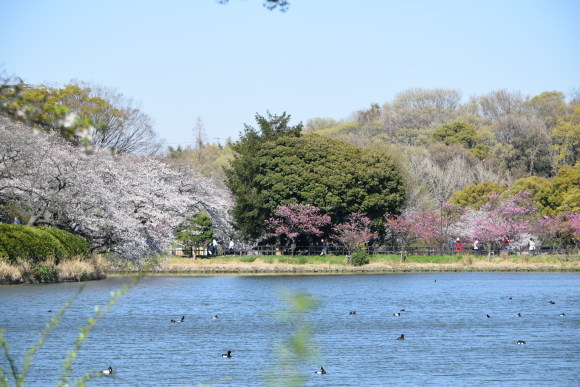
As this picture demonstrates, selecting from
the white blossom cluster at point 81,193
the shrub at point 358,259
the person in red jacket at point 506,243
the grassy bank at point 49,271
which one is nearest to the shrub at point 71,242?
the grassy bank at point 49,271

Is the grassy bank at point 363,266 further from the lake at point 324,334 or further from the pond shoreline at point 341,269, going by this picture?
the lake at point 324,334

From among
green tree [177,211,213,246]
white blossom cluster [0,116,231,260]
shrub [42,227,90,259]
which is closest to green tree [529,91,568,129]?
green tree [177,211,213,246]

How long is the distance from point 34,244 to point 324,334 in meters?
15.5

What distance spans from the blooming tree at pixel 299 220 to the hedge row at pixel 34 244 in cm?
1882

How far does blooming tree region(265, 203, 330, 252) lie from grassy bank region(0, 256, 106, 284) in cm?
1691

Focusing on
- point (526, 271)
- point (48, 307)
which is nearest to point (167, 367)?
point (48, 307)

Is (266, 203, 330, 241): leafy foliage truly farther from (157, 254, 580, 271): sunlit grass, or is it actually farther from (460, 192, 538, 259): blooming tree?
(460, 192, 538, 259): blooming tree

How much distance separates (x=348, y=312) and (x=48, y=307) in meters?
10.3

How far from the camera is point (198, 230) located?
179 feet

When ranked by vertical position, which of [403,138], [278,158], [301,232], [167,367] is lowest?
[167,367]

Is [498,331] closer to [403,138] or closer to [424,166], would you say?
[424,166]

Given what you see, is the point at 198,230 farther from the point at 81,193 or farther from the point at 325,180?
the point at 81,193

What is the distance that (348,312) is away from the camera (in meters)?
29.0

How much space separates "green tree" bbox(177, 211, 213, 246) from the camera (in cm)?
5384
